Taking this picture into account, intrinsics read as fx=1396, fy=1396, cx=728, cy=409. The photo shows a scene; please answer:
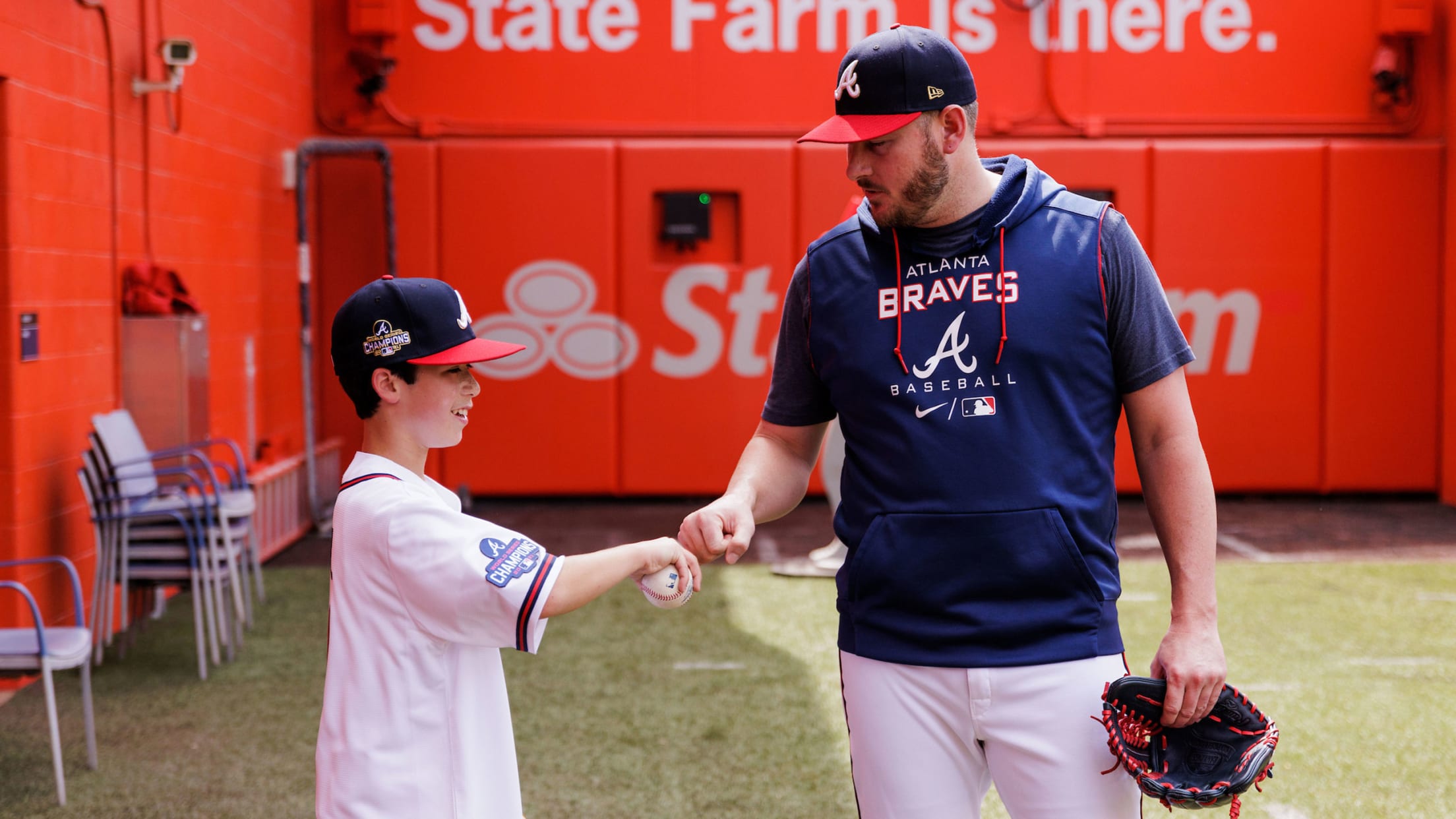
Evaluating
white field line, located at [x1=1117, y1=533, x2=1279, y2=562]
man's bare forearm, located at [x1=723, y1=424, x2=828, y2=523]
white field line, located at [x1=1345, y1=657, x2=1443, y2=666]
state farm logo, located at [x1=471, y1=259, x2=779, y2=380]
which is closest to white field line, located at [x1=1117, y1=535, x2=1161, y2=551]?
white field line, located at [x1=1117, y1=533, x2=1279, y2=562]

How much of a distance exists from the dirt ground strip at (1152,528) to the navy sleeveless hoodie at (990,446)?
4811 mm

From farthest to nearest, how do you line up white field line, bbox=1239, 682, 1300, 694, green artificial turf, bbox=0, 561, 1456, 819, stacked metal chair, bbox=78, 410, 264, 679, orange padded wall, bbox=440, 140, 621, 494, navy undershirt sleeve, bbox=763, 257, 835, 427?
orange padded wall, bbox=440, 140, 621, 494
stacked metal chair, bbox=78, 410, 264, 679
white field line, bbox=1239, 682, 1300, 694
green artificial turf, bbox=0, 561, 1456, 819
navy undershirt sleeve, bbox=763, 257, 835, 427

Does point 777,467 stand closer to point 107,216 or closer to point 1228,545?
point 107,216

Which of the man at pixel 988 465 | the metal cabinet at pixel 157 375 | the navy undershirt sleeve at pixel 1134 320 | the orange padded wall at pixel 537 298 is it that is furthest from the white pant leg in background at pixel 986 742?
the orange padded wall at pixel 537 298

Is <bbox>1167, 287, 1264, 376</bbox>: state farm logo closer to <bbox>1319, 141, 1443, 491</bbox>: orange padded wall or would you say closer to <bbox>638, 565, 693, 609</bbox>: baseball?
<bbox>1319, 141, 1443, 491</bbox>: orange padded wall

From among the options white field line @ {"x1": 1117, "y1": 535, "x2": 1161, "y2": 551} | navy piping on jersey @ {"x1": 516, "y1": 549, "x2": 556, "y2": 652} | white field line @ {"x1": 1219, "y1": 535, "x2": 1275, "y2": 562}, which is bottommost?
white field line @ {"x1": 1219, "y1": 535, "x2": 1275, "y2": 562}

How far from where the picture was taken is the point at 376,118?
27.1ft

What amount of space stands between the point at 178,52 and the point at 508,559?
4.68 metres

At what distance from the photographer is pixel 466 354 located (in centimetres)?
187

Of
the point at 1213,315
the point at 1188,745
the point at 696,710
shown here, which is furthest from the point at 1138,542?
the point at 1188,745

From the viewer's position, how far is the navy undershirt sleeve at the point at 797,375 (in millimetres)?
2109

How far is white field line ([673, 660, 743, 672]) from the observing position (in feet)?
15.9

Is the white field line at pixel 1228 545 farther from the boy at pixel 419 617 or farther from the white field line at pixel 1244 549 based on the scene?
the boy at pixel 419 617

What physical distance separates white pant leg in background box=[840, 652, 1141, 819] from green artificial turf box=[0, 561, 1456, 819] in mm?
1736
